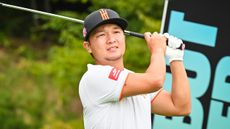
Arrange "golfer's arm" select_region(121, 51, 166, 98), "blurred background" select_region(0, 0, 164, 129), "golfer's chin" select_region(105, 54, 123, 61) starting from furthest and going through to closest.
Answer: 1. "blurred background" select_region(0, 0, 164, 129)
2. "golfer's chin" select_region(105, 54, 123, 61)
3. "golfer's arm" select_region(121, 51, 166, 98)

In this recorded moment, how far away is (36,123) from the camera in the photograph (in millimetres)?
10547

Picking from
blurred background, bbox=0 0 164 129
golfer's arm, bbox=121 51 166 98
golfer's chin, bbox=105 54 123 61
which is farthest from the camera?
blurred background, bbox=0 0 164 129

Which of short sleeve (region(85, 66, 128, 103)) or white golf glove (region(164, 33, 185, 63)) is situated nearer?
short sleeve (region(85, 66, 128, 103))

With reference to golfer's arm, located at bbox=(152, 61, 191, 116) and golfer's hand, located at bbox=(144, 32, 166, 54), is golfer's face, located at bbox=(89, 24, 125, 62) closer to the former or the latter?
golfer's hand, located at bbox=(144, 32, 166, 54)

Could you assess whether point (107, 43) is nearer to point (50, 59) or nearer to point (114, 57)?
point (114, 57)

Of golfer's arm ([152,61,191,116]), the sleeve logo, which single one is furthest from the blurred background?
the sleeve logo

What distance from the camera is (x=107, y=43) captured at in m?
3.82

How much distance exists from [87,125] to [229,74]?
1.62m

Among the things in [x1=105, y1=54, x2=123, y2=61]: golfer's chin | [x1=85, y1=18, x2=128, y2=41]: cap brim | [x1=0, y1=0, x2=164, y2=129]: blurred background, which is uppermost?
[x1=85, y1=18, x2=128, y2=41]: cap brim

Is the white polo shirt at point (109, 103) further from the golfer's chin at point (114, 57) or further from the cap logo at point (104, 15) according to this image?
the cap logo at point (104, 15)

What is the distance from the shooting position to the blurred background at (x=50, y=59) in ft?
30.2

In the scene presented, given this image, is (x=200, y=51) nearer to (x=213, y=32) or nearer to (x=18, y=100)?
(x=213, y=32)

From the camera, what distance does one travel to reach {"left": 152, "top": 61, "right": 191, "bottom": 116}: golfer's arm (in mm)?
3859

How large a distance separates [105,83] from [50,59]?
25.8 feet
